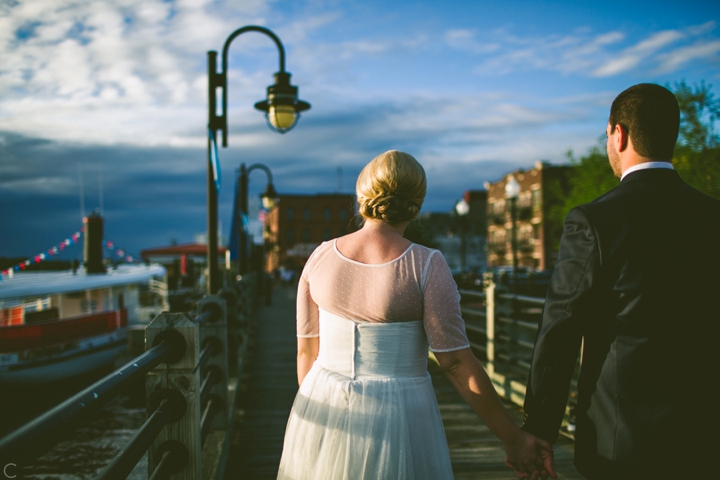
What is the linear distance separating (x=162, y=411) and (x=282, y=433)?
350 cm

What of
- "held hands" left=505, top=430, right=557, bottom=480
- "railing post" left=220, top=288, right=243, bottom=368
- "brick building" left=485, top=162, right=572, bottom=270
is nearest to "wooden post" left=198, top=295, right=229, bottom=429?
"railing post" left=220, top=288, right=243, bottom=368

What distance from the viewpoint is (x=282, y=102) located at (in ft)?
24.6

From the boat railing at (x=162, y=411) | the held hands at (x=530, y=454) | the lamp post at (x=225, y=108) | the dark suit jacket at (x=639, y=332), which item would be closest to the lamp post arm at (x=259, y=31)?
the lamp post at (x=225, y=108)

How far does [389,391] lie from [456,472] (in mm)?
2761

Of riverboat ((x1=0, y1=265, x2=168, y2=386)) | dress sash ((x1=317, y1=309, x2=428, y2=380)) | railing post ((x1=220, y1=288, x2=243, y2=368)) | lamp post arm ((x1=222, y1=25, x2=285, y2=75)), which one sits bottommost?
riverboat ((x1=0, y1=265, x2=168, y2=386))

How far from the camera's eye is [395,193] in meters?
2.14

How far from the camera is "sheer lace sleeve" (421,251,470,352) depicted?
6.57ft

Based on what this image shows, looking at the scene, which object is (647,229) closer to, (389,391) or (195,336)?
(389,391)

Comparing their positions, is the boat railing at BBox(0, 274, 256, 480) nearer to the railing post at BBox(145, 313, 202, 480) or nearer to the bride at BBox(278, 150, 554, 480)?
the railing post at BBox(145, 313, 202, 480)

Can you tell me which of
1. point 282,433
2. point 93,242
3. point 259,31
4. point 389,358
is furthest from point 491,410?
point 93,242

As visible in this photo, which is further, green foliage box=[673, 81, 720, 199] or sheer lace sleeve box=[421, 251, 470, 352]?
green foliage box=[673, 81, 720, 199]

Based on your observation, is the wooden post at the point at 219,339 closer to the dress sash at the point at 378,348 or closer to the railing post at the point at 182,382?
the railing post at the point at 182,382

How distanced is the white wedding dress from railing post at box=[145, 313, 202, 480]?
0.59m

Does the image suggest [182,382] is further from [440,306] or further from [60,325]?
[60,325]
